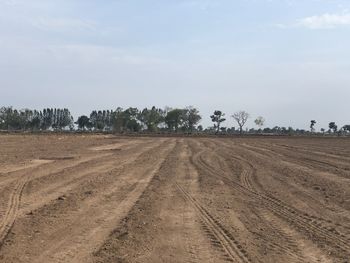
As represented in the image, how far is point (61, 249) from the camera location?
7.35 m

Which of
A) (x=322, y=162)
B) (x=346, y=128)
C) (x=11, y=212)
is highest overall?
(x=346, y=128)

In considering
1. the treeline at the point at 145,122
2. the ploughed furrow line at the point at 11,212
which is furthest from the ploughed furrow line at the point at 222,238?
the treeline at the point at 145,122

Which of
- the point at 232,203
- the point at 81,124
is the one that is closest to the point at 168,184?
the point at 232,203

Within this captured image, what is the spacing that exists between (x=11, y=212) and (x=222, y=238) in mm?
4425

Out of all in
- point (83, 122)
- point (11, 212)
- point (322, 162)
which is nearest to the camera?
point (11, 212)

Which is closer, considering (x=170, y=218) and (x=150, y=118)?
(x=170, y=218)

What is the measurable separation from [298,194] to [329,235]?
542 centimetres

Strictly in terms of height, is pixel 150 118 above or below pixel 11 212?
above

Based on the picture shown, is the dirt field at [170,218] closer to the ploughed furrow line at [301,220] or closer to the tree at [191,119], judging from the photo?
the ploughed furrow line at [301,220]

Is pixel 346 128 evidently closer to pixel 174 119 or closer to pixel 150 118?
pixel 174 119

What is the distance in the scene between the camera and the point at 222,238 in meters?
8.27

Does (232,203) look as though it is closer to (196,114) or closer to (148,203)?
(148,203)

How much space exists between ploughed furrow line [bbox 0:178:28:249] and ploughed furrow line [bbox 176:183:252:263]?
3.24 metres

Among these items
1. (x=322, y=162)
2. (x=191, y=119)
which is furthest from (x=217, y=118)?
(x=322, y=162)
